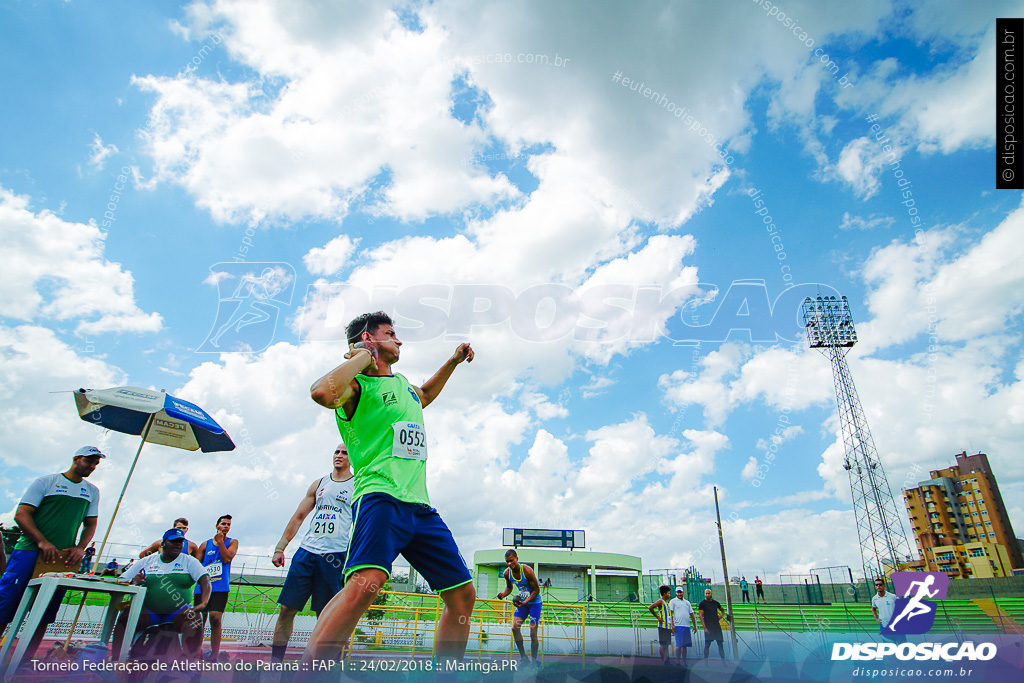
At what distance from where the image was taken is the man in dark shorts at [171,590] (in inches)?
171

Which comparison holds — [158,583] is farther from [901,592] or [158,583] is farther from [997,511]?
[997,511]

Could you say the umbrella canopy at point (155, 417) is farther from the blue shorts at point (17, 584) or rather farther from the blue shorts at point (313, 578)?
the blue shorts at point (313, 578)

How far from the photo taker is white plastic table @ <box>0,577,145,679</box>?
3369 millimetres

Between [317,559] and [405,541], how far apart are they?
8.34 feet

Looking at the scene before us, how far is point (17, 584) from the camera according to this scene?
13.1 feet

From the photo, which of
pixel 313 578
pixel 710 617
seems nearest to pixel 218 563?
pixel 313 578

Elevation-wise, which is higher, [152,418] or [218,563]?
[152,418]

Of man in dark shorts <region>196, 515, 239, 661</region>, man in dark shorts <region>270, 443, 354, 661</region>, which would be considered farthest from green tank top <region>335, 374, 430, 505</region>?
man in dark shorts <region>196, 515, 239, 661</region>

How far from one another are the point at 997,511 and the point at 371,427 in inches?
3697

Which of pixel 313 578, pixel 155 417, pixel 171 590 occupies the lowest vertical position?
pixel 171 590

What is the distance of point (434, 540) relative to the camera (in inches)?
111

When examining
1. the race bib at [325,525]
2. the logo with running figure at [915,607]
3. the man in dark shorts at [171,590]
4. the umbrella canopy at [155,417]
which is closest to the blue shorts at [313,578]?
the race bib at [325,525]

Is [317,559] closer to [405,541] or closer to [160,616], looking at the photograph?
[160,616]

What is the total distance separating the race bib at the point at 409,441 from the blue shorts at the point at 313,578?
2.39 meters
